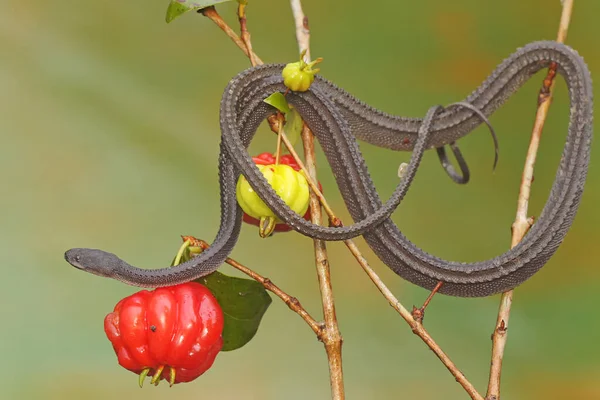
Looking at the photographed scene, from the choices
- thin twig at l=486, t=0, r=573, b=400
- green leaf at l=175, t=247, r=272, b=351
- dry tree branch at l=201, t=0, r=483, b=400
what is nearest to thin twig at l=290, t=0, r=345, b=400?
dry tree branch at l=201, t=0, r=483, b=400

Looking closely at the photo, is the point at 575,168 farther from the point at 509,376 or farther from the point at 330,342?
the point at 509,376

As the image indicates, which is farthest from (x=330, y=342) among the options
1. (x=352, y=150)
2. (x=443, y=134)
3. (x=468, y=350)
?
(x=468, y=350)

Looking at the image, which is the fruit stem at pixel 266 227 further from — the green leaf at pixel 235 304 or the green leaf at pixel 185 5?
the green leaf at pixel 185 5

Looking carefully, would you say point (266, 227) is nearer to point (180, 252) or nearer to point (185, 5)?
point (180, 252)

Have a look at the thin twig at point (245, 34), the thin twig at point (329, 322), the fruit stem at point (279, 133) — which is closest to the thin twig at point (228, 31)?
the thin twig at point (245, 34)

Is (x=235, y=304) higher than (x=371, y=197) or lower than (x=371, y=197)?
lower

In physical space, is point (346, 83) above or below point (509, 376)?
above

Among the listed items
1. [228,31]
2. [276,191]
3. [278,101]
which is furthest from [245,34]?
[276,191]
